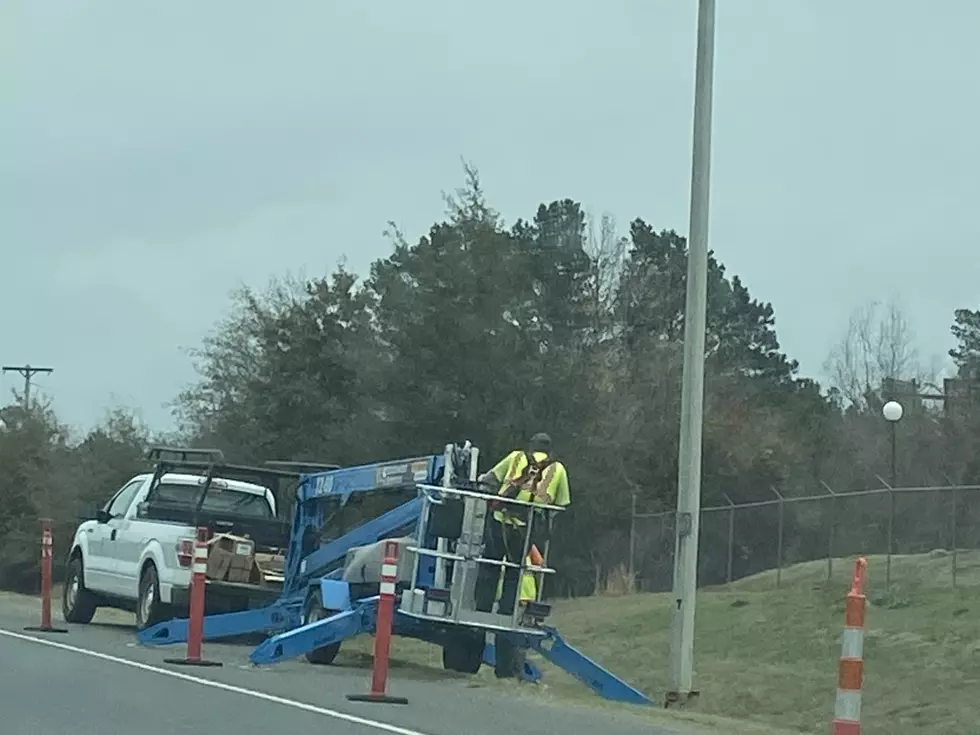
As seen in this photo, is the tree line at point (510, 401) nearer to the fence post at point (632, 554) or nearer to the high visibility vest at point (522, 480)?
the fence post at point (632, 554)

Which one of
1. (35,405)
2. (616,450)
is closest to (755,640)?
(616,450)

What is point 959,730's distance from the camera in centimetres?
1836

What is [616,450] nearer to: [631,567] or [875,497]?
[631,567]

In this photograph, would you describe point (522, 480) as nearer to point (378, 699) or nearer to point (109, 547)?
point (378, 699)

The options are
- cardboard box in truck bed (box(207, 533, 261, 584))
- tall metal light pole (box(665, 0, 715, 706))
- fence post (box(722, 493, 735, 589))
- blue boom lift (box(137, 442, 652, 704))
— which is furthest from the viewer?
fence post (box(722, 493, 735, 589))

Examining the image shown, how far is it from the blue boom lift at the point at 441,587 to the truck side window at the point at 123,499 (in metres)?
5.41

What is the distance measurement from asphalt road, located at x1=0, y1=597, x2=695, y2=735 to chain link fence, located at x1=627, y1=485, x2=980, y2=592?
1654 centimetres

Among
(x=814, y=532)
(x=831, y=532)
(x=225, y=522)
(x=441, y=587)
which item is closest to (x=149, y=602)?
(x=225, y=522)

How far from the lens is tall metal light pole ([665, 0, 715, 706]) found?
16906 millimetres

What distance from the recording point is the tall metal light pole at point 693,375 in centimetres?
1691

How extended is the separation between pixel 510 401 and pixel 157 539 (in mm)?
17752

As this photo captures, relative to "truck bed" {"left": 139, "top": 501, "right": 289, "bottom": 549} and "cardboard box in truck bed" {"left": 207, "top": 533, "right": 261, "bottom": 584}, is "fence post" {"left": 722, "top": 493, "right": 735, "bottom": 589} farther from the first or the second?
"cardboard box in truck bed" {"left": 207, "top": 533, "right": 261, "bottom": 584}

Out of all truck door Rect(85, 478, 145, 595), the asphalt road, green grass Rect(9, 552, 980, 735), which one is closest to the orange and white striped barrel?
the asphalt road

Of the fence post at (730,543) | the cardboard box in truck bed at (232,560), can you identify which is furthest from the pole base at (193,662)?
the fence post at (730,543)
